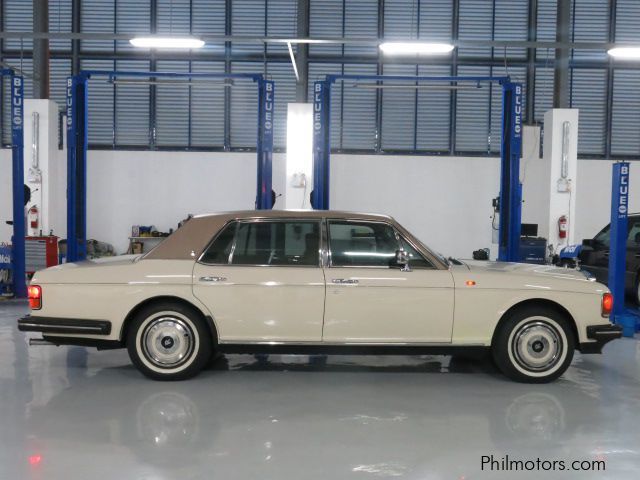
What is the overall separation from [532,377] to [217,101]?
1406cm

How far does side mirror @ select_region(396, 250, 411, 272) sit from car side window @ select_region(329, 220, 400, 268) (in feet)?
0.26

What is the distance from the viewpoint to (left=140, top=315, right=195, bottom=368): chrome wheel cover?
5.55 meters

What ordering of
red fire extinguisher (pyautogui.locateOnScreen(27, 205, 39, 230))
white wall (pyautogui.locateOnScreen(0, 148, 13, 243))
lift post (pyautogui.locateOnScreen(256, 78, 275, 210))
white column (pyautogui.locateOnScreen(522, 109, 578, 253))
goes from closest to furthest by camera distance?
lift post (pyautogui.locateOnScreen(256, 78, 275, 210)), white column (pyautogui.locateOnScreen(522, 109, 578, 253)), red fire extinguisher (pyautogui.locateOnScreen(27, 205, 39, 230)), white wall (pyautogui.locateOnScreen(0, 148, 13, 243))

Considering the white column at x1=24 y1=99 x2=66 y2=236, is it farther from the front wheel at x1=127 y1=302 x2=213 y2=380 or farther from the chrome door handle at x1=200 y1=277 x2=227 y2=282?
the chrome door handle at x1=200 y1=277 x2=227 y2=282

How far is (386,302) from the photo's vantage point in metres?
5.46

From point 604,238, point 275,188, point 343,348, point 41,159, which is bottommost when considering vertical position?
point 343,348

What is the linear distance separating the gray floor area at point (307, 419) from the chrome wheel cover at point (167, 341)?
0.21 m

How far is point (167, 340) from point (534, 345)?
10.2 feet

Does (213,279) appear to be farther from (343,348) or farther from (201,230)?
(343,348)

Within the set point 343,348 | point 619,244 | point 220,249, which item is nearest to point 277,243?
point 220,249

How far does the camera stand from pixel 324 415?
185 inches

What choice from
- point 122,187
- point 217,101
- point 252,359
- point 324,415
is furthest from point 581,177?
point 324,415

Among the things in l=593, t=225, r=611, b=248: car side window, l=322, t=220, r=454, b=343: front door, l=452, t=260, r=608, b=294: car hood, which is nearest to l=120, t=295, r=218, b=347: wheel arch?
l=322, t=220, r=454, b=343: front door

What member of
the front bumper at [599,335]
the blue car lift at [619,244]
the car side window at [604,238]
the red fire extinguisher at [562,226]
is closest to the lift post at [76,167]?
the blue car lift at [619,244]
